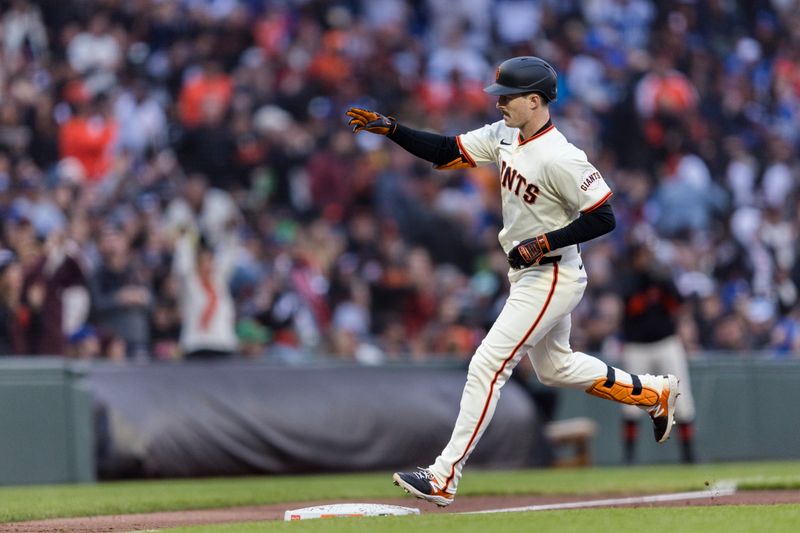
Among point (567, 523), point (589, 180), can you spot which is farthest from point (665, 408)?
point (567, 523)

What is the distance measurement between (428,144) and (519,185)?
638mm

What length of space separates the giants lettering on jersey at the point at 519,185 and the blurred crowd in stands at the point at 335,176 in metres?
6.10

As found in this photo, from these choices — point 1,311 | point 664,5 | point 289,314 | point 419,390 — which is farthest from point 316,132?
point 664,5

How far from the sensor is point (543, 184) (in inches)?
275

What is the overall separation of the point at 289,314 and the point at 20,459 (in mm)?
3555

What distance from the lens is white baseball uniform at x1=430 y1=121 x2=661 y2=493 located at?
22.7 ft

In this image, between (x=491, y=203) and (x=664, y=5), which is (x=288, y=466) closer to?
(x=491, y=203)

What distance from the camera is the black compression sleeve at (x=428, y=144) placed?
743 cm

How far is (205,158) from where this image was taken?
16.1 m

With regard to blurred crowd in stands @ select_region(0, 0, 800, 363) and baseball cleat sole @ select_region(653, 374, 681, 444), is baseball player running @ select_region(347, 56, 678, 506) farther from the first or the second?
blurred crowd in stands @ select_region(0, 0, 800, 363)

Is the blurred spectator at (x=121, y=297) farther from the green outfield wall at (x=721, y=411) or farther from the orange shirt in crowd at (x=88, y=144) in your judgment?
the orange shirt in crowd at (x=88, y=144)

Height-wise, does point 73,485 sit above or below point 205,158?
below

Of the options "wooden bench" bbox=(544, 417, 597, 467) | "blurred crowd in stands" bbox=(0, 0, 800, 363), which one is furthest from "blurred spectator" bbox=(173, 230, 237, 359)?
"wooden bench" bbox=(544, 417, 597, 467)

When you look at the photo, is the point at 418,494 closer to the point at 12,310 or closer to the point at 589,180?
the point at 589,180
